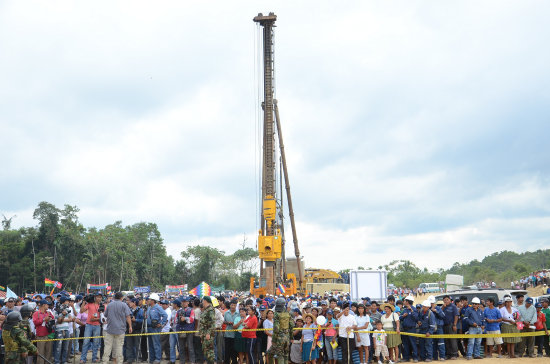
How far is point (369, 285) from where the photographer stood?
2205 cm

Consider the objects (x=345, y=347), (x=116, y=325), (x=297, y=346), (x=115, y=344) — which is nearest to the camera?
(x=116, y=325)

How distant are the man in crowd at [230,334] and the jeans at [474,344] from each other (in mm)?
6534

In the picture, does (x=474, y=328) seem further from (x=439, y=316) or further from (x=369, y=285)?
(x=369, y=285)

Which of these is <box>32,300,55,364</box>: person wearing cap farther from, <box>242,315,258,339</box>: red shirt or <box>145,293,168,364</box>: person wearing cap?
<box>242,315,258,339</box>: red shirt

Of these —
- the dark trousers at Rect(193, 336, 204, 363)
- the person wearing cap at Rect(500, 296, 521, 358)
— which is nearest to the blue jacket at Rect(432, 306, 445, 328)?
the person wearing cap at Rect(500, 296, 521, 358)

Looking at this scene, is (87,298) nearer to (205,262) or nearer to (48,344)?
(48,344)

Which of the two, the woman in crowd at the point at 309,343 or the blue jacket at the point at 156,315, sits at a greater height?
the blue jacket at the point at 156,315

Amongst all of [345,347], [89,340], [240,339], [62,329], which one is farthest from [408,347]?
[62,329]

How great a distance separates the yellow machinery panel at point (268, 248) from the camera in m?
33.0

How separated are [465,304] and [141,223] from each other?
86417 millimetres

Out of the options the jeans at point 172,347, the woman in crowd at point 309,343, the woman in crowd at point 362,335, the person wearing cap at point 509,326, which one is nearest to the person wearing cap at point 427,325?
the woman in crowd at point 362,335

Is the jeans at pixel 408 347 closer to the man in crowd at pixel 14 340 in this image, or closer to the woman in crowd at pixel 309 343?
the woman in crowd at pixel 309 343

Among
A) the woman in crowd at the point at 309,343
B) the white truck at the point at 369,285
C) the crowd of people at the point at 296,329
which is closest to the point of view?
the woman in crowd at the point at 309,343

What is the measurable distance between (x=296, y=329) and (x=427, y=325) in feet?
12.5
